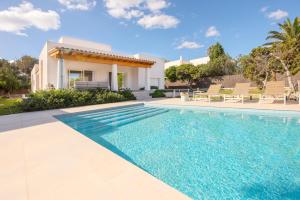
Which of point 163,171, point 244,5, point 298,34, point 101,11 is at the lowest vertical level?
point 163,171

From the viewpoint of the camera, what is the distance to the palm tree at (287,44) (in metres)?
12.0

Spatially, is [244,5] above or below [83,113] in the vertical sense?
above

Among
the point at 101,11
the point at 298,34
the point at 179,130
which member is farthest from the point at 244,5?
the point at 179,130

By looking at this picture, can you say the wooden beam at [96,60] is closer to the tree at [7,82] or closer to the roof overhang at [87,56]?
the roof overhang at [87,56]

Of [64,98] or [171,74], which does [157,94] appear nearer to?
[64,98]

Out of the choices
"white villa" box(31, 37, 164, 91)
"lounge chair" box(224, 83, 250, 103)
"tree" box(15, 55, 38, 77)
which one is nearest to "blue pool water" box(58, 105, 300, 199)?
"lounge chair" box(224, 83, 250, 103)

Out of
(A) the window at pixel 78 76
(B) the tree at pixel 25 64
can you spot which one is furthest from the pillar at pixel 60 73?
(B) the tree at pixel 25 64

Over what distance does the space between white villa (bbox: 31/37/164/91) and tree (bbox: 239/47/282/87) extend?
873 cm

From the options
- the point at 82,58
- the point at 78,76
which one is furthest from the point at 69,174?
the point at 78,76

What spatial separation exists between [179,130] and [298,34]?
14.6 meters

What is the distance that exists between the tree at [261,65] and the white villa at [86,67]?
344 inches

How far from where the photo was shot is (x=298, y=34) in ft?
46.8

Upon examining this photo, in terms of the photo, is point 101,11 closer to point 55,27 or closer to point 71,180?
point 55,27

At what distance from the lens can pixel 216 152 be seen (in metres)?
4.35
